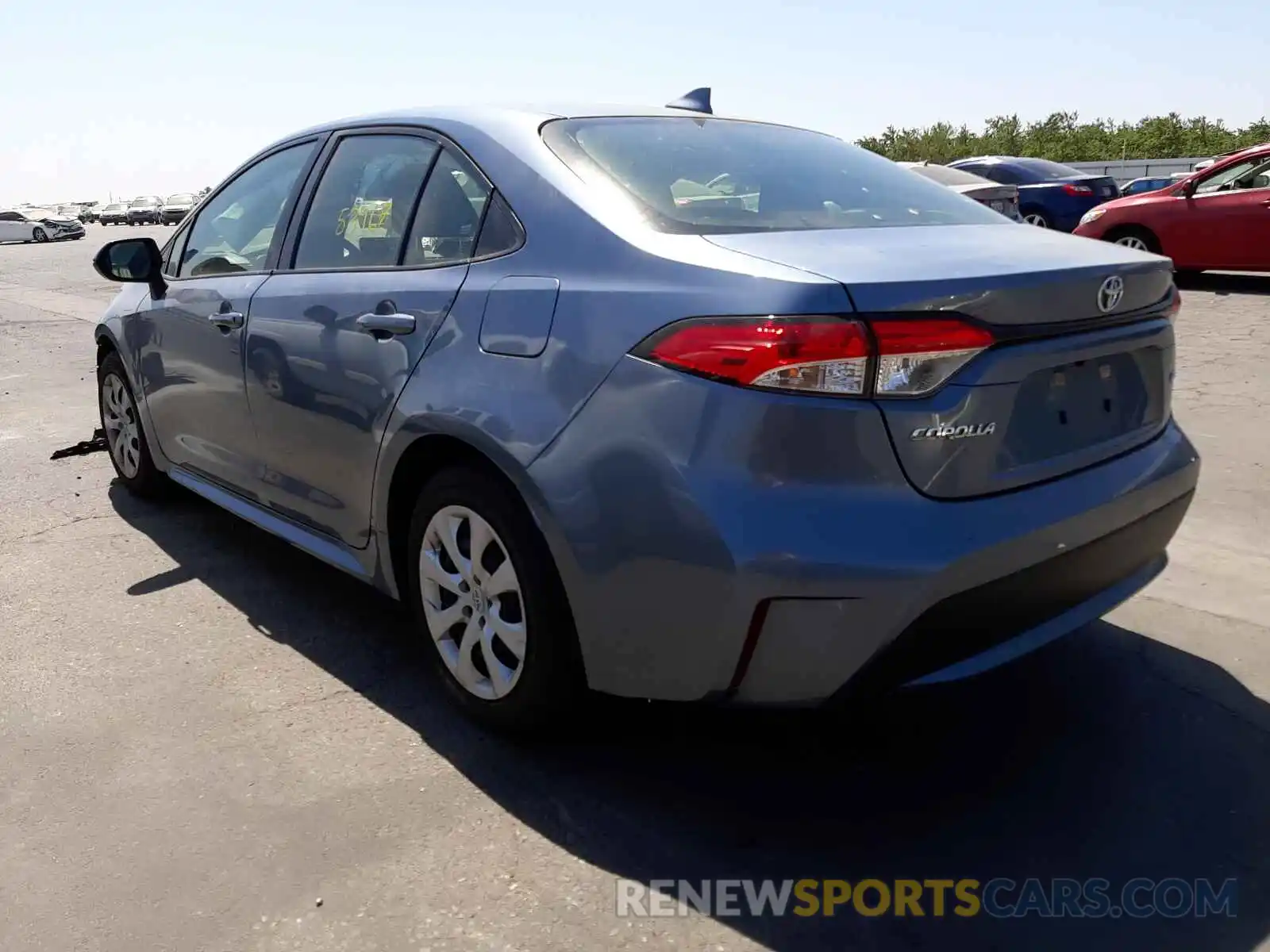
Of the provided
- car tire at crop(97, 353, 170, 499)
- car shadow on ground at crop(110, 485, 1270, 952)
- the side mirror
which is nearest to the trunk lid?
car shadow on ground at crop(110, 485, 1270, 952)

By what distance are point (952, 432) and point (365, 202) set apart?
205 centimetres

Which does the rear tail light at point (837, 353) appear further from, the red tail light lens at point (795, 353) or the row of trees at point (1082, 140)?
the row of trees at point (1082, 140)

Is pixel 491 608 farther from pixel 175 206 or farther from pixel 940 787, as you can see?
pixel 175 206

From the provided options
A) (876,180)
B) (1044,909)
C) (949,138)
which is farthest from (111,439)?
(949,138)

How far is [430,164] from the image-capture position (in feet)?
10.5

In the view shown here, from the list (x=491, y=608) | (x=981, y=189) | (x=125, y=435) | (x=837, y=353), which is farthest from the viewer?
(x=981, y=189)

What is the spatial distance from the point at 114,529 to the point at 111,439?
0.67 m

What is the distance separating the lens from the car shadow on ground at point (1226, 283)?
455 inches

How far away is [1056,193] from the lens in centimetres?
1551

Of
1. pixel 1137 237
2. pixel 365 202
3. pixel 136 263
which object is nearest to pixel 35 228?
pixel 1137 237

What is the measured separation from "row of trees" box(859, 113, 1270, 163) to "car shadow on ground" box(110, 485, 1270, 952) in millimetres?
57428

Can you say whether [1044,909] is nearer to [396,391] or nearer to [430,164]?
[396,391]

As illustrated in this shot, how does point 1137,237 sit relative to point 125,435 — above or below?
above

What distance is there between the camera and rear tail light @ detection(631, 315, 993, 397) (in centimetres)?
218
